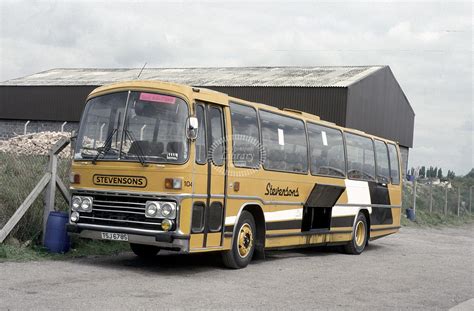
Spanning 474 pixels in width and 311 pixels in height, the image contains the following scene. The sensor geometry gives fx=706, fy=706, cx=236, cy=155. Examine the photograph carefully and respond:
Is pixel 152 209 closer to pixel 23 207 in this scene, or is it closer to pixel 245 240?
pixel 245 240

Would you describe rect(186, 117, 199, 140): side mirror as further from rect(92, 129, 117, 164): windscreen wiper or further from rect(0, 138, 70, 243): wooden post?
rect(0, 138, 70, 243): wooden post

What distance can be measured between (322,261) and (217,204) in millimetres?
4143

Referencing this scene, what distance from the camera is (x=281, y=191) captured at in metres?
13.5

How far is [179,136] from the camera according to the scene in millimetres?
10805

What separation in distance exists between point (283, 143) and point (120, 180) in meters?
4.04

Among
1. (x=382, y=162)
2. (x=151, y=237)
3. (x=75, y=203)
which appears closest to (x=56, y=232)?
(x=75, y=203)

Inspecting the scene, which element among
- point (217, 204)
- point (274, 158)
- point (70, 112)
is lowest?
point (217, 204)

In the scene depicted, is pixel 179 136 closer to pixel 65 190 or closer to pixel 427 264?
pixel 65 190

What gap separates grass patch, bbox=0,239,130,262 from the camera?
1114 cm

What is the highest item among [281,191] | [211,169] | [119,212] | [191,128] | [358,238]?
[191,128]

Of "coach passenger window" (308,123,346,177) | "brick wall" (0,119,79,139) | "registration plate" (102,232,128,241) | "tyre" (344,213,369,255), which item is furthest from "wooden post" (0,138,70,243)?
"brick wall" (0,119,79,139)

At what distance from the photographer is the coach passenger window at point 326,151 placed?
1515cm

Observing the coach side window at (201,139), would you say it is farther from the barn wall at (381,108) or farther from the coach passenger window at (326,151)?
the barn wall at (381,108)

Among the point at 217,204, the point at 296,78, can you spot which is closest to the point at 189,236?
the point at 217,204
